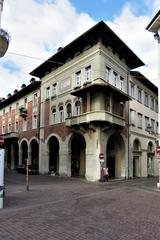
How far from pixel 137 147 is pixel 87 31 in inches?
640

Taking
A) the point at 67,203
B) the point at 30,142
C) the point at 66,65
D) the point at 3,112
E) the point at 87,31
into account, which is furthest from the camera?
the point at 3,112

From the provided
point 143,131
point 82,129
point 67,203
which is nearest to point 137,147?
point 143,131

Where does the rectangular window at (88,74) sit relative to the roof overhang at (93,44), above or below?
below

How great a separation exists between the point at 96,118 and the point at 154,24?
9.33 m

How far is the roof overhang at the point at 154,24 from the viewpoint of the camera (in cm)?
2289

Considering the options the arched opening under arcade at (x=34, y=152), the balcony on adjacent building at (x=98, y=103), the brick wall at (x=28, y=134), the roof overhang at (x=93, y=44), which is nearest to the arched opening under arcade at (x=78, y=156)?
the balcony on adjacent building at (x=98, y=103)

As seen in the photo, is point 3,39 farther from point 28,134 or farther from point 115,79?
point 28,134

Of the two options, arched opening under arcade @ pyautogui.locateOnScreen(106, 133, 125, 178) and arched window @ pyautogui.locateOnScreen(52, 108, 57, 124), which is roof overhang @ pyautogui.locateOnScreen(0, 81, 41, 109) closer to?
arched window @ pyautogui.locateOnScreen(52, 108, 57, 124)

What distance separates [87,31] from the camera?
28.0m

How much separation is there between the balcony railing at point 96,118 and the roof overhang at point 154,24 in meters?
8.11

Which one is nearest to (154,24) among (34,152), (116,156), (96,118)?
(96,118)

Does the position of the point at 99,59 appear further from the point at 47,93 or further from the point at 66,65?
→ the point at 47,93

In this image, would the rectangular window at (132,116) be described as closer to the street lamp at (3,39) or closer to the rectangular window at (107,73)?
the rectangular window at (107,73)

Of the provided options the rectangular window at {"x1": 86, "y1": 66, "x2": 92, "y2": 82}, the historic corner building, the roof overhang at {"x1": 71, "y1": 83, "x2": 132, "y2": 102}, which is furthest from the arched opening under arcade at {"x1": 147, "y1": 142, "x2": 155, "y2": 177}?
the rectangular window at {"x1": 86, "y1": 66, "x2": 92, "y2": 82}
